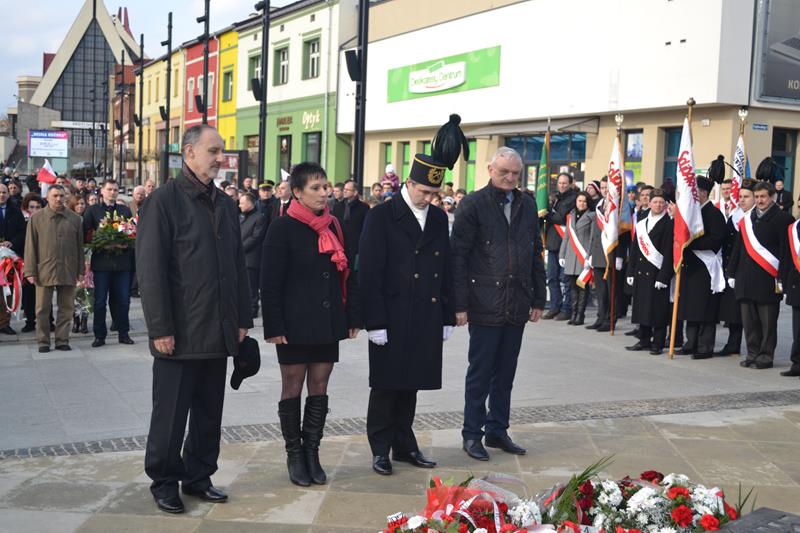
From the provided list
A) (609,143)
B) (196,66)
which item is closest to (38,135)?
(196,66)

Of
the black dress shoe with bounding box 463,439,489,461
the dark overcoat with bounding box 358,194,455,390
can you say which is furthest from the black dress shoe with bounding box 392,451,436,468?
the dark overcoat with bounding box 358,194,455,390

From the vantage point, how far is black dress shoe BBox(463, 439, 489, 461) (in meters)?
6.61

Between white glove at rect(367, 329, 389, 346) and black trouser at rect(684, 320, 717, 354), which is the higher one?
white glove at rect(367, 329, 389, 346)

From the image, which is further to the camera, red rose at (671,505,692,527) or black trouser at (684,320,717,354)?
black trouser at (684,320,717,354)

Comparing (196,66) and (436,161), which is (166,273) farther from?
(196,66)

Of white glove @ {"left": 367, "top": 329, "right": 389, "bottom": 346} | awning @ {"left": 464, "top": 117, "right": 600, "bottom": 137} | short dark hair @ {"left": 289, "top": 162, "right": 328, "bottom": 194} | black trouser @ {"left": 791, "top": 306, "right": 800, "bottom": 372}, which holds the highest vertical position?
awning @ {"left": 464, "top": 117, "right": 600, "bottom": 137}

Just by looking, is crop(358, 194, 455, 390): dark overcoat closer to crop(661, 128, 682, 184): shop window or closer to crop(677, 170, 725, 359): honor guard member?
crop(677, 170, 725, 359): honor guard member

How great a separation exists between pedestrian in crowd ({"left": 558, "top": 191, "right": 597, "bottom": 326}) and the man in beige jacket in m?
6.88

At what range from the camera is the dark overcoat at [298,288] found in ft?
19.2

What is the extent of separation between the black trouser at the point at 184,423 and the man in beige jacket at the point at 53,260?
6.15 m

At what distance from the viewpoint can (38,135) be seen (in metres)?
57.6

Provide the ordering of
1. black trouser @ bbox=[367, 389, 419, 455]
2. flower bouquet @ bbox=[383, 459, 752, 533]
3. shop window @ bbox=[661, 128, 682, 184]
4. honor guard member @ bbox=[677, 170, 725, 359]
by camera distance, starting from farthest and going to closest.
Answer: shop window @ bbox=[661, 128, 682, 184] → honor guard member @ bbox=[677, 170, 725, 359] → black trouser @ bbox=[367, 389, 419, 455] → flower bouquet @ bbox=[383, 459, 752, 533]

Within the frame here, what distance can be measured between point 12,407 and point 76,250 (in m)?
3.56

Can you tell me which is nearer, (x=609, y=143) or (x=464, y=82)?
(x=609, y=143)
